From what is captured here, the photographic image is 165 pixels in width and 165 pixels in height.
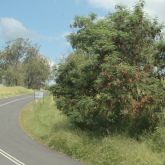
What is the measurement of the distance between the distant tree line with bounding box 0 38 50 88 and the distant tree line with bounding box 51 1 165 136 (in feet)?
328

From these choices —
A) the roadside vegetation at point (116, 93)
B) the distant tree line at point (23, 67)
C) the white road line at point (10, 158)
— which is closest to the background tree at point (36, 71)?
the distant tree line at point (23, 67)

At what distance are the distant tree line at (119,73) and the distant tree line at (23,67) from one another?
328ft

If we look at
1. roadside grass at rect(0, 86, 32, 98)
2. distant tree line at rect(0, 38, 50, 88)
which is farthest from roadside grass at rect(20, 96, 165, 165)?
distant tree line at rect(0, 38, 50, 88)

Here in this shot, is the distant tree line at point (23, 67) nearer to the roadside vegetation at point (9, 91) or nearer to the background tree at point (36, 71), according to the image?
the background tree at point (36, 71)

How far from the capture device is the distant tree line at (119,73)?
68.4 feet

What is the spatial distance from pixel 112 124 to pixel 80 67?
309cm

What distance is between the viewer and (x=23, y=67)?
12912 cm

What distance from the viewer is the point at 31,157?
2134 centimetres

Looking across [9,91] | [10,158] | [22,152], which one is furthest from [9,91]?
[10,158]

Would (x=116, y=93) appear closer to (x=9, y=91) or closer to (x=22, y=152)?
(x=22, y=152)

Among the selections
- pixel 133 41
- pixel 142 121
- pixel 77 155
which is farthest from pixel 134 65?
pixel 77 155

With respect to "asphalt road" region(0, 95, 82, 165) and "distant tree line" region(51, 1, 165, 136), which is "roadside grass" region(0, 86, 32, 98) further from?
"distant tree line" region(51, 1, 165, 136)

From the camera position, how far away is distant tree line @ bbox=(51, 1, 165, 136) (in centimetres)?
2086

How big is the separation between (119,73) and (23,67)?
110 meters
